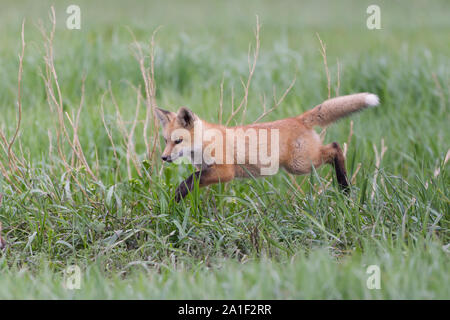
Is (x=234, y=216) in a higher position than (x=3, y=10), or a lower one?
lower

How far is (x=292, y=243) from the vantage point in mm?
4621

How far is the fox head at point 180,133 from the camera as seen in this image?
15.6 feet

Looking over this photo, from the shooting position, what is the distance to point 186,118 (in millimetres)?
4848

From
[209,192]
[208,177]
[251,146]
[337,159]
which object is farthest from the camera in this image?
[209,192]

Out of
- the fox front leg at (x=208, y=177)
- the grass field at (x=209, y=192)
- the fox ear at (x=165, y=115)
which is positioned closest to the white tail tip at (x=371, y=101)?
the grass field at (x=209, y=192)

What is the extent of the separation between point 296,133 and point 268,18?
935 centimetres

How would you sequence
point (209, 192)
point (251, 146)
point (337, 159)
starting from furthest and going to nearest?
1. point (209, 192)
2. point (337, 159)
3. point (251, 146)

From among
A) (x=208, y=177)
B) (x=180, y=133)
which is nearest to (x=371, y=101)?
(x=208, y=177)

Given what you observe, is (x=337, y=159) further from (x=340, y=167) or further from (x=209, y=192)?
(x=209, y=192)

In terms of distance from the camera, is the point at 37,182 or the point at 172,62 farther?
the point at 172,62

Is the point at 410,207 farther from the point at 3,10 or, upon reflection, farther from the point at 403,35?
the point at 3,10

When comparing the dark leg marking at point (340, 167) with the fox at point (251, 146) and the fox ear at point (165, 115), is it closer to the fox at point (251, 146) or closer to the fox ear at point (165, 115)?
the fox at point (251, 146)

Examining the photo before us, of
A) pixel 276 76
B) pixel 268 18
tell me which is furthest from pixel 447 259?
pixel 268 18

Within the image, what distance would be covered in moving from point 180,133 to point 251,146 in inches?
23.8
